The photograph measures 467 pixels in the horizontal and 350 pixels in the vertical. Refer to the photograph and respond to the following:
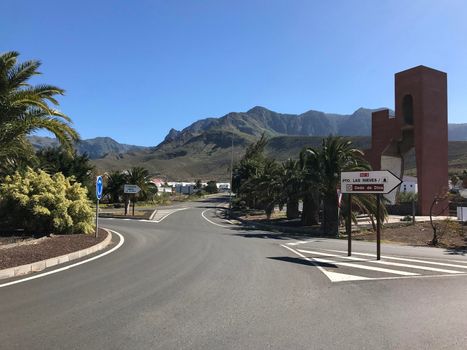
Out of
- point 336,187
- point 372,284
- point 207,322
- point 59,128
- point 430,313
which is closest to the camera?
Result: point 207,322

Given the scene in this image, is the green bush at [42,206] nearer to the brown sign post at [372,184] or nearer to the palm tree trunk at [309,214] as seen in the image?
the brown sign post at [372,184]

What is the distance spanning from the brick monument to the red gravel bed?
3080 cm

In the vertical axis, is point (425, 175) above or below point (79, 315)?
above

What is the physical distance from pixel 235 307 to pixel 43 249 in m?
8.58

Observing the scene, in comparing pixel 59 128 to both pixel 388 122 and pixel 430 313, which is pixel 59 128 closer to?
pixel 430 313

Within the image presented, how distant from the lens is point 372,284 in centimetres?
995

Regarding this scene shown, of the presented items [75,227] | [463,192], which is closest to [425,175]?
[463,192]

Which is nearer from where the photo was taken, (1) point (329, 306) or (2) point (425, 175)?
(1) point (329, 306)

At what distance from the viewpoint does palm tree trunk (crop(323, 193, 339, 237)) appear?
29.3 metres

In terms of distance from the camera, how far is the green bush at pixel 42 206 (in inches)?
770

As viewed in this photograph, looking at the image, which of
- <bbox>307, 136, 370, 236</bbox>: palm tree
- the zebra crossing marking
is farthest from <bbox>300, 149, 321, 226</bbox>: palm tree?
the zebra crossing marking

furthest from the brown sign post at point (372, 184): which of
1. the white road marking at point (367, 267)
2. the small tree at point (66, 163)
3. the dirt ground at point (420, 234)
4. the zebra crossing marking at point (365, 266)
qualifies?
the small tree at point (66, 163)

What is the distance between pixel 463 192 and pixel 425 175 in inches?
497

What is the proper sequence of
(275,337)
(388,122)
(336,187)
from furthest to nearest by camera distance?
(388,122), (336,187), (275,337)
